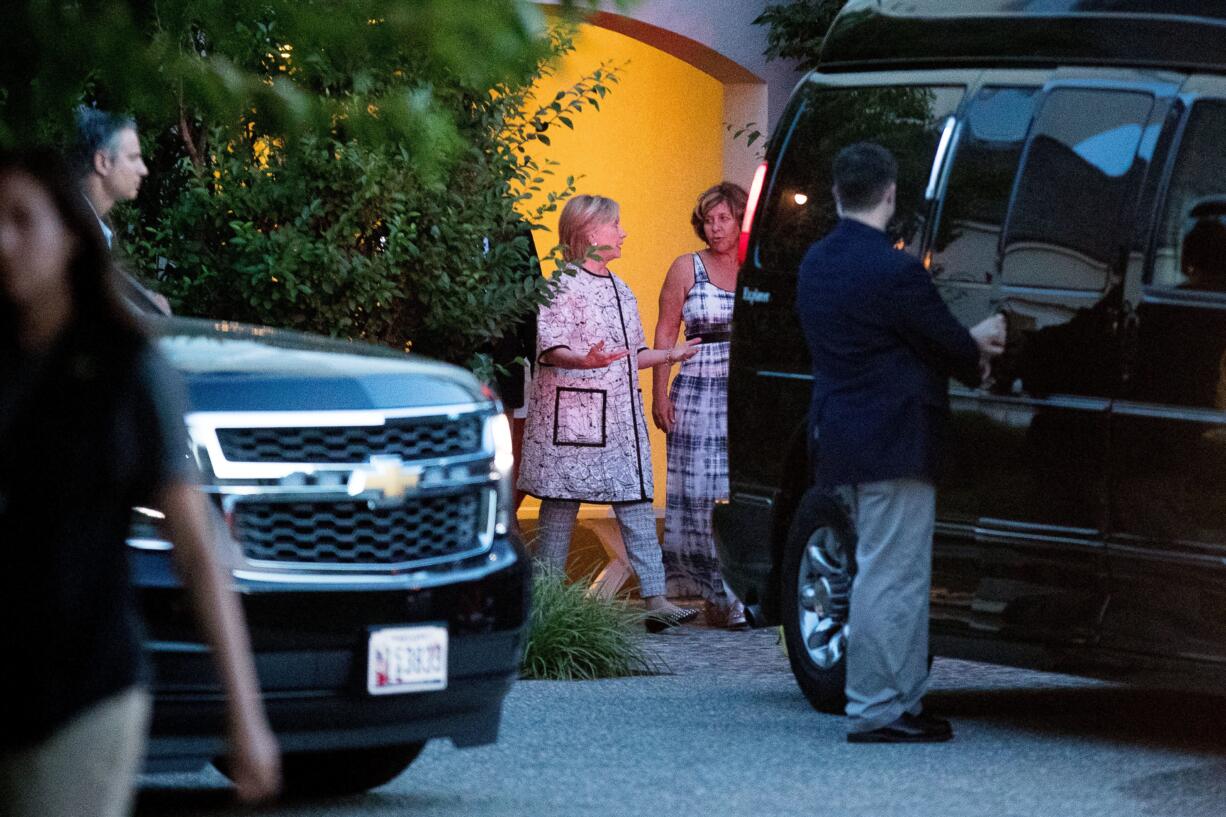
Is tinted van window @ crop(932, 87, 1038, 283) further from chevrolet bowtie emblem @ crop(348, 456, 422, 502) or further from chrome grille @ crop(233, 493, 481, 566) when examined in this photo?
chevrolet bowtie emblem @ crop(348, 456, 422, 502)

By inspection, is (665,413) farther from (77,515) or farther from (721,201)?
(77,515)

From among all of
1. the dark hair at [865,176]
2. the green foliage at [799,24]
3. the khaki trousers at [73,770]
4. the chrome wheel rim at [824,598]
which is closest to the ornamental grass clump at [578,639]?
the chrome wheel rim at [824,598]

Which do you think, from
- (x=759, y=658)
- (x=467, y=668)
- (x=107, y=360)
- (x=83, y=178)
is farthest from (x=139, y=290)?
(x=759, y=658)

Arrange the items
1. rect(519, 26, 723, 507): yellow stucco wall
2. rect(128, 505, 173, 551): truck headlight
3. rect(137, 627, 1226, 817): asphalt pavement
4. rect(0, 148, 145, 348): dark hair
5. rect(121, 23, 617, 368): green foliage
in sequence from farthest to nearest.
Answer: rect(519, 26, 723, 507): yellow stucco wall
rect(121, 23, 617, 368): green foliage
rect(137, 627, 1226, 817): asphalt pavement
rect(128, 505, 173, 551): truck headlight
rect(0, 148, 145, 348): dark hair

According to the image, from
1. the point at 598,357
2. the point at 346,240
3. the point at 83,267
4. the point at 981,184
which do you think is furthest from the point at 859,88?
the point at 83,267

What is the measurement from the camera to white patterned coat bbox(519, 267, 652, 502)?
37.2ft

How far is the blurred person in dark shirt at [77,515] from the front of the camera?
3334mm

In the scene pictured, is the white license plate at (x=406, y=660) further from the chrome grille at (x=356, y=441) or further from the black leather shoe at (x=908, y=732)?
the black leather shoe at (x=908, y=732)

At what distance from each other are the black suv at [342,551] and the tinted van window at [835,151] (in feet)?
8.42

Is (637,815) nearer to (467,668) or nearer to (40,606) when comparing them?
(467,668)

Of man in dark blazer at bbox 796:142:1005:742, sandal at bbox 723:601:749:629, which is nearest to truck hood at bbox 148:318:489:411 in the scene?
man in dark blazer at bbox 796:142:1005:742

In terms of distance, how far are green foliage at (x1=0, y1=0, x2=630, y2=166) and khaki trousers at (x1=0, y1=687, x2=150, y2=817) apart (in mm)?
876

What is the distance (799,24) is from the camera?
1468 cm

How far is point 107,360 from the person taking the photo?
347 centimetres
